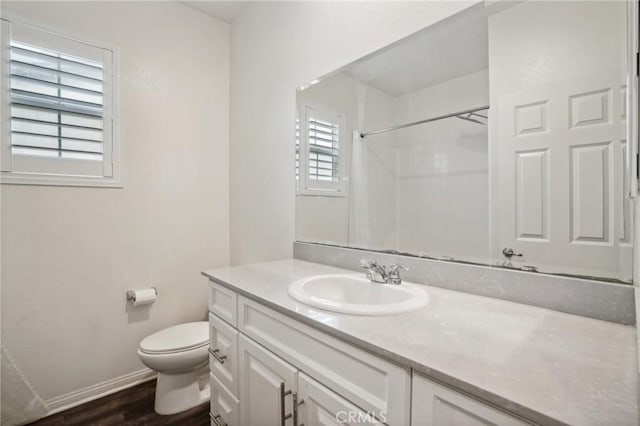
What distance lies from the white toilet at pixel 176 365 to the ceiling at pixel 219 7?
A: 7.64 ft

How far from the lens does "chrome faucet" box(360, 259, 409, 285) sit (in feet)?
3.78

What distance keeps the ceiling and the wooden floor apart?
272cm

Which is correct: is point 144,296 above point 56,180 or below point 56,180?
below

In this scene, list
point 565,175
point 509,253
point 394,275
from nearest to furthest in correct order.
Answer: point 565,175
point 509,253
point 394,275

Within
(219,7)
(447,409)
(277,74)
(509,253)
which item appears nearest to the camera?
(447,409)

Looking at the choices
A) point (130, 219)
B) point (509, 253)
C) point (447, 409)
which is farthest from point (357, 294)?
point (130, 219)

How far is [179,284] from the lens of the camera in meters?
2.18

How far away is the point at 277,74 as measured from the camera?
1.95 m

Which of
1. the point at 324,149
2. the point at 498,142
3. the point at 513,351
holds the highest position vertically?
the point at 324,149

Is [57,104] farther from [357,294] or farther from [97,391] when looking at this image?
[357,294]

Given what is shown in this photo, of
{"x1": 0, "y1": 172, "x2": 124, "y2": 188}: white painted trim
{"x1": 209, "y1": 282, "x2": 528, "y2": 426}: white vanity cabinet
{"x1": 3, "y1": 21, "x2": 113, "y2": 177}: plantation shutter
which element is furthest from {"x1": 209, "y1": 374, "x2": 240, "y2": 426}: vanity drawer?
{"x1": 3, "y1": 21, "x2": 113, "y2": 177}: plantation shutter

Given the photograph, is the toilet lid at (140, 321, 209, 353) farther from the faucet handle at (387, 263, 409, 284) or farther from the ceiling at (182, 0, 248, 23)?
the ceiling at (182, 0, 248, 23)

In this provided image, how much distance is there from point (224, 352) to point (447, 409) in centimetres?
101

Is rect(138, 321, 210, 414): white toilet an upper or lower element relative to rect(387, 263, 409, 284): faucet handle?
lower
